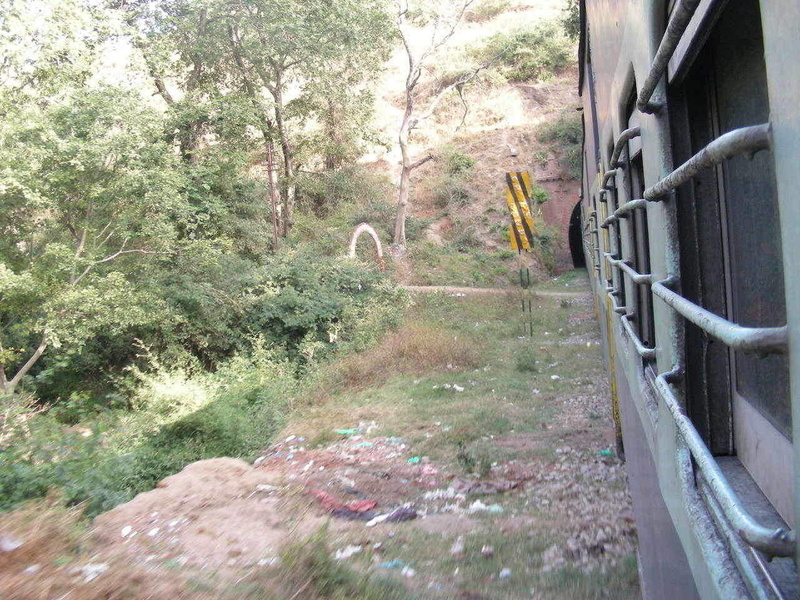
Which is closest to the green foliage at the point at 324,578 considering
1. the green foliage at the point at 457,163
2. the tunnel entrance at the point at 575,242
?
the tunnel entrance at the point at 575,242

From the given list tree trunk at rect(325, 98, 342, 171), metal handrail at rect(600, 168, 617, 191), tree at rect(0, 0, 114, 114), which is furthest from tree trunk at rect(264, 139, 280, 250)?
metal handrail at rect(600, 168, 617, 191)

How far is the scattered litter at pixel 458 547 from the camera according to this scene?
4.36m

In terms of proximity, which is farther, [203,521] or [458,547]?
[203,521]

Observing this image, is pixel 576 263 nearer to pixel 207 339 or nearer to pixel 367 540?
pixel 207 339

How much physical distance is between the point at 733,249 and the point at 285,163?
24745 mm

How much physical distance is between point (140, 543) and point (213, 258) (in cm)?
1211

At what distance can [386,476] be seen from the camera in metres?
6.30

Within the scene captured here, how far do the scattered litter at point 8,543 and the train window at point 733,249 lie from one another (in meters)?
3.79

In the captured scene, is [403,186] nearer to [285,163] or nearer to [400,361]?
[285,163]

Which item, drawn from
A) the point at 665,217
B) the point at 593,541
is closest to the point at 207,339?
the point at 593,541

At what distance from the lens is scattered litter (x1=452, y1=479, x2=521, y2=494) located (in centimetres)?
564

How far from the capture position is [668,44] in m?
1.35

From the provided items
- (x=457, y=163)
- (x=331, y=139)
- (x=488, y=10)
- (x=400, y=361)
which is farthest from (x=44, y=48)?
(x=488, y=10)

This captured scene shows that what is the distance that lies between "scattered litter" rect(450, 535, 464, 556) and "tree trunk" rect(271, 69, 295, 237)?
1961cm
